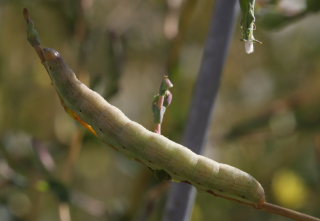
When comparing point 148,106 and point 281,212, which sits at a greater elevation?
point 148,106

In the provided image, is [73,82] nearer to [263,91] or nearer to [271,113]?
[271,113]

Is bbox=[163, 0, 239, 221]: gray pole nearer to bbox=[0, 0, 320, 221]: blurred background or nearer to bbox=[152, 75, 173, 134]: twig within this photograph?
bbox=[152, 75, 173, 134]: twig

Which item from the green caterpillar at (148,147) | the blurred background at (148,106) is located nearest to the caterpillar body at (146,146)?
the green caterpillar at (148,147)

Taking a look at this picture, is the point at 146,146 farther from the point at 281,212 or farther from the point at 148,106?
the point at 148,106

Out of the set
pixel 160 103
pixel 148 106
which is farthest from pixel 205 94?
pixel 148 106

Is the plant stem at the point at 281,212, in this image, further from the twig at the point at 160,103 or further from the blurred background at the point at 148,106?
the blurred background at the point at 148,106
